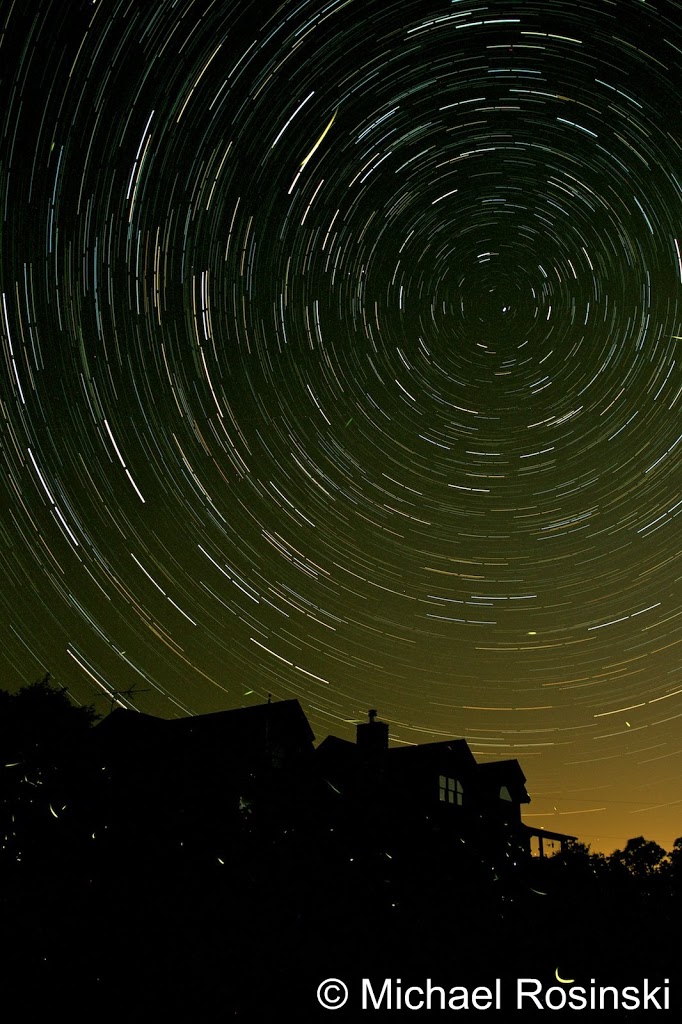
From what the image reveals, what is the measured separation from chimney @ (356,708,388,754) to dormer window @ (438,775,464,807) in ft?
7.64

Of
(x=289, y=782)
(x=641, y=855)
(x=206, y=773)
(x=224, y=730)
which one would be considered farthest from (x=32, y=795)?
(x=641, y=855)

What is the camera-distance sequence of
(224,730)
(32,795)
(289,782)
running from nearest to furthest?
1. (32,795)
2. (289,782)
3. (224,730)

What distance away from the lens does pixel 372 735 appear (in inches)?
1152

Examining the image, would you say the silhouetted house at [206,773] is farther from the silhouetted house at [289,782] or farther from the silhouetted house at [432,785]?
the silhouetted house at [432,785]

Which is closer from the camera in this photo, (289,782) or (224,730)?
(289,782)

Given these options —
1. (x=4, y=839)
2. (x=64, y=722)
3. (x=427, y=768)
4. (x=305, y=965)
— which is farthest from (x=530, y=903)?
(x=64, y=722)

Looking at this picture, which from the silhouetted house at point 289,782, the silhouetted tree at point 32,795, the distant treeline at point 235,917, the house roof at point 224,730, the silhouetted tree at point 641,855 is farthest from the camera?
the silhouetted tree at point 641,855

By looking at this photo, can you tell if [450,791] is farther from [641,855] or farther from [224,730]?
[641,855]

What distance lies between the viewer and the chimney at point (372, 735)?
2906 cm

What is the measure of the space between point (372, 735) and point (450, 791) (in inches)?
135

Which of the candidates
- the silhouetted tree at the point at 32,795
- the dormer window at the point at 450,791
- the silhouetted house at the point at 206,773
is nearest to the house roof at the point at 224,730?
the silhouetted house at the point at 206,773

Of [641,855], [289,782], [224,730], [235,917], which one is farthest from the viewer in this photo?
[641,855]

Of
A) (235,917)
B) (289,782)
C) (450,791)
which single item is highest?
(450,791)

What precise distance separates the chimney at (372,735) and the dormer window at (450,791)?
2.33 metres
